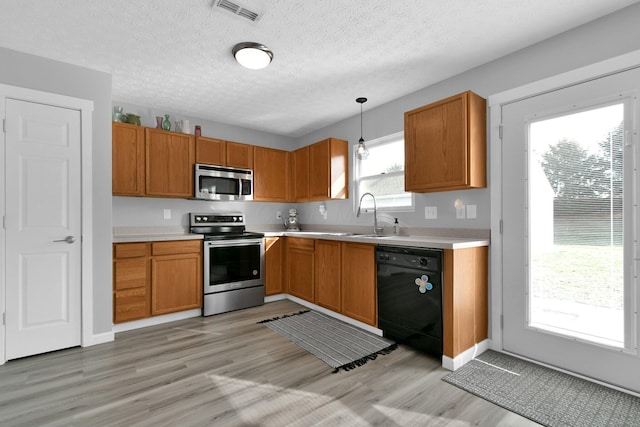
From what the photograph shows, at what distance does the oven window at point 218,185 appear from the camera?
12.7 ft

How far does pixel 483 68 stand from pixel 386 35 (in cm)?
102

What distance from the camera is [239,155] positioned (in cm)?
425

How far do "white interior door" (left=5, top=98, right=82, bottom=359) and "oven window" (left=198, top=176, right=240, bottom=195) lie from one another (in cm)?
132

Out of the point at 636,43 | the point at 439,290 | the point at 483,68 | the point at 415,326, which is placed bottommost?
the point at 415,326

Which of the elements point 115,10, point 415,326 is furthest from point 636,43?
point 115,10

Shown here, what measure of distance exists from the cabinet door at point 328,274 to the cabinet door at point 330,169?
0.79 meters

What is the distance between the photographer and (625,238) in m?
1.98

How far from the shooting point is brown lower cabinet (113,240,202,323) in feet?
10.3

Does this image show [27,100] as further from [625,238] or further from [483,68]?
[625,238]

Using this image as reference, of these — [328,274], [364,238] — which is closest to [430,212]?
[364,238]

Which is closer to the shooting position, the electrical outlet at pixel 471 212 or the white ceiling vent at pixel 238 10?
the white ceiling vent at pixel 238 10

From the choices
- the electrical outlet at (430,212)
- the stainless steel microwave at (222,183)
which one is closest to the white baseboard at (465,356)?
the electrical outlet at (430,212)

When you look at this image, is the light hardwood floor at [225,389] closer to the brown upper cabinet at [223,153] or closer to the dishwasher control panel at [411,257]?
the dishwasher control panel at [411,257]

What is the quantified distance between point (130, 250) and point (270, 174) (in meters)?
2.06
